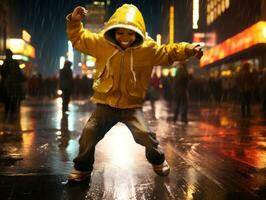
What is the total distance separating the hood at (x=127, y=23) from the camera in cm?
498

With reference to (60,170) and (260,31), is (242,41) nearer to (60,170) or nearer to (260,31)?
(260,31)

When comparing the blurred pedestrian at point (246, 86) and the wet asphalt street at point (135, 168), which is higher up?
the blurred pedestrian at point (246, 86)

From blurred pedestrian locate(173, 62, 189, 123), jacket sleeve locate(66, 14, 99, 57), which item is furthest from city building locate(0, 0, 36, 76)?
jacket sleeve locate(66, 14, 99, 57)

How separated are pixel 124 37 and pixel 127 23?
184 mm

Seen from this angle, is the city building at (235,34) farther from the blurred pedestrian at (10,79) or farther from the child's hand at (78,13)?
the child's hand at (78,13)

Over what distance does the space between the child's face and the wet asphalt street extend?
1424 mm

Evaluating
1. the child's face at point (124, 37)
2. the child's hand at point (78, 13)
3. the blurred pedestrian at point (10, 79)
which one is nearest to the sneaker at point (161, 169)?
the child's face at point (124, 37)

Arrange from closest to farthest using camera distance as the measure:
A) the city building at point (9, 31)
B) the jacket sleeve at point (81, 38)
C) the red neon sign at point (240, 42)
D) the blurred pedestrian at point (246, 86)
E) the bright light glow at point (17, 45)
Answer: the jacket sleeve at point (81, 38), the blurred pedestrian at point (246, 86), the red neon sign at point (240, 42), the city building at point (9, 31), the bright light glow at point (17, 45)

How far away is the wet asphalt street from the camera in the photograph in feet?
15.3

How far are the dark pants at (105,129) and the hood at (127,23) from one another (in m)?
0.73

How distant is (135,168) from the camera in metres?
6.00

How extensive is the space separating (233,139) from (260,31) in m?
21.6

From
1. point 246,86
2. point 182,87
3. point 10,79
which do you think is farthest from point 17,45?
point 182,87

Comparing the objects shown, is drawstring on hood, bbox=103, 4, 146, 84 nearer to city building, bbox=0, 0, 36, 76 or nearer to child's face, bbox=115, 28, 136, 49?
child's face, bbox=115, 28, 136, 49
